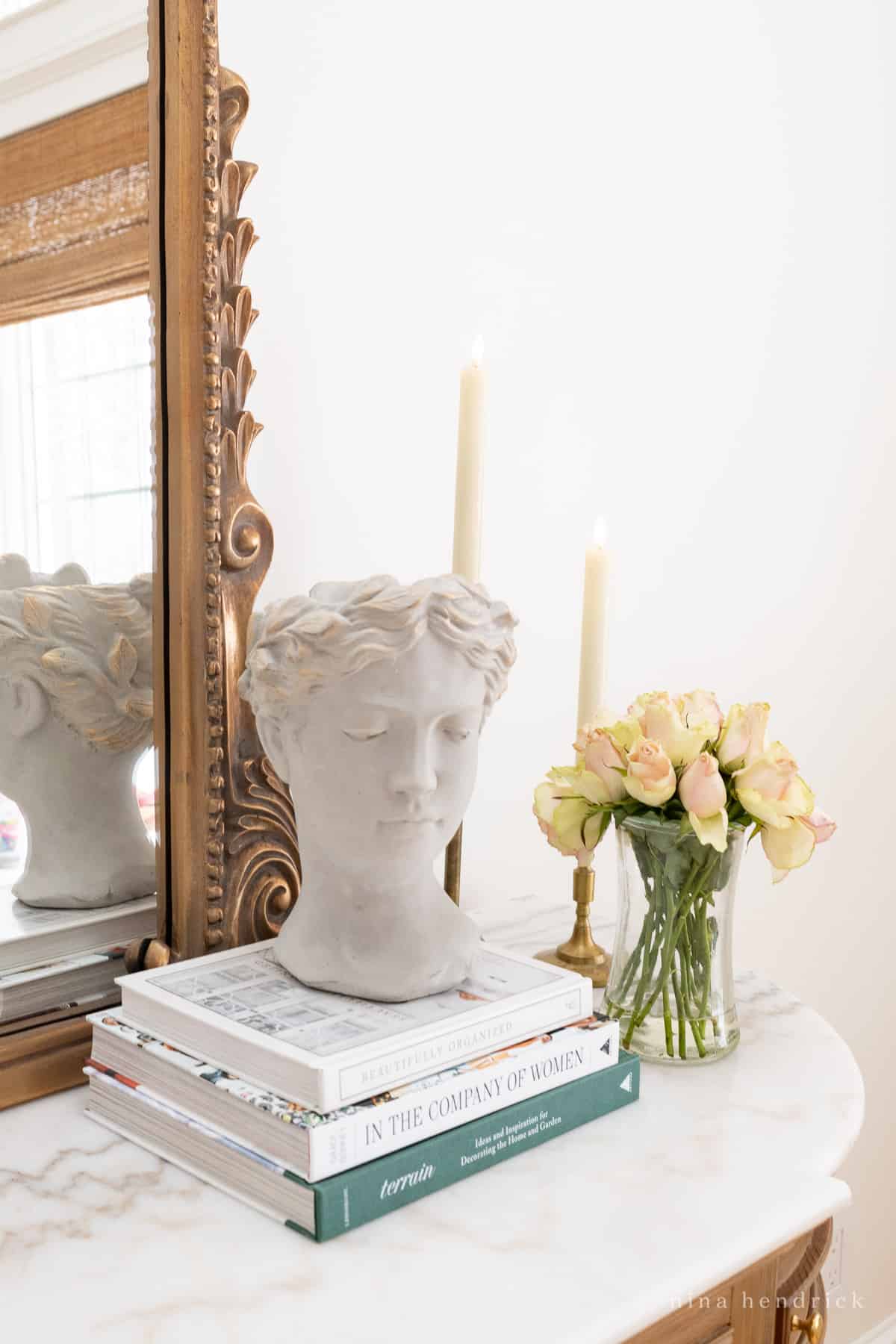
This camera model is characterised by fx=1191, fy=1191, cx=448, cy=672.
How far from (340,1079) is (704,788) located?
36 centimetres

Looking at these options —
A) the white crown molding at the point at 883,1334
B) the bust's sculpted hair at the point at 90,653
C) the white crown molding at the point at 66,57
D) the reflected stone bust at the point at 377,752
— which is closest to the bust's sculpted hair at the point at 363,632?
the reflected stone bust at the point at 377,752

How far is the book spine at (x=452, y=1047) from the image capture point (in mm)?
718

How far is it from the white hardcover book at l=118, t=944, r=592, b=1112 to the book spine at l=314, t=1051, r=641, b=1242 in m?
0.04

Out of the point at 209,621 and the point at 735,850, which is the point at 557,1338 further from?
the point at 209,621

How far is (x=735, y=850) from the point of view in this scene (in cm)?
96

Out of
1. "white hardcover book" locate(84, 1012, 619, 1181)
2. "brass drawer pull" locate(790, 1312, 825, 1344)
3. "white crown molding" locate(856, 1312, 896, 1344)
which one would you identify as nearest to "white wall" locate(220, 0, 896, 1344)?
"white crown molding" locate(856, 1312, 896, 1344)

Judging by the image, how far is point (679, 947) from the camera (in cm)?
96

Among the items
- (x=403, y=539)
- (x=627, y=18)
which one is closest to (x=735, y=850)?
(x=403, y=539)

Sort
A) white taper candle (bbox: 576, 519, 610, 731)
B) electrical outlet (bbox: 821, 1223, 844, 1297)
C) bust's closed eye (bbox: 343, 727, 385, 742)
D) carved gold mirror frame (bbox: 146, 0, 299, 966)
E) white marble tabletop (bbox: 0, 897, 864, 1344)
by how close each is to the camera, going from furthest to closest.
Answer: electrical outlet (bbox: 821, 1223, 844, 1297) → white taper candle (bbox: 576, 519, 610, 731) → carved gold mirror frame (bbox: 146, 0, 299, 966) → bust's closed eye (bbox: 343, 727, 385, 742) → white marble tabletop (bbox: 0, 897, 864, 1344)

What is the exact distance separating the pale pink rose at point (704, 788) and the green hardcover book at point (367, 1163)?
0.63 ft

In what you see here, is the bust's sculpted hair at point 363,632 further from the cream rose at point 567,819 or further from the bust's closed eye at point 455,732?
the cream rose at point 567,819

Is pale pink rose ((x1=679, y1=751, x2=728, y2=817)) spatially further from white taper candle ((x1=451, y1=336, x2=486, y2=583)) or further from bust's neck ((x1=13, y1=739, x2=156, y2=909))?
bust's neck ((x1=13, y1=739, x2=156, y2=909))

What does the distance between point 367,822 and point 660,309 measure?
988mm

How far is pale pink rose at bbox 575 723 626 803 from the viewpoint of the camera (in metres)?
0.97
